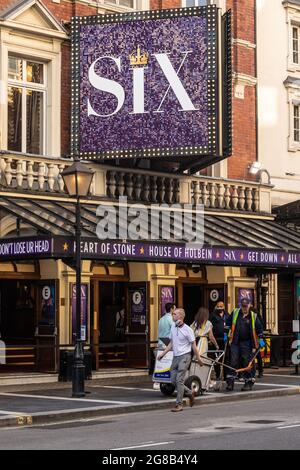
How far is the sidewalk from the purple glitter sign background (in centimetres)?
568

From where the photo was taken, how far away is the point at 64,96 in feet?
82.0

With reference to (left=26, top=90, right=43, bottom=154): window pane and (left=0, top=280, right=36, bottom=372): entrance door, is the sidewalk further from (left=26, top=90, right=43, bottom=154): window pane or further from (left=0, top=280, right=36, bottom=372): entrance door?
(left=26, top=90, right=43, bottom=154): window pane

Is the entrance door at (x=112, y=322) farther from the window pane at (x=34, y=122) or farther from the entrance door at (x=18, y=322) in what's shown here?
the window pane at (x=34, y=122)

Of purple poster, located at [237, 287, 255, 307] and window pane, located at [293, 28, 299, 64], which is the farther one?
window pane, located at [293, 28, 299, 64]

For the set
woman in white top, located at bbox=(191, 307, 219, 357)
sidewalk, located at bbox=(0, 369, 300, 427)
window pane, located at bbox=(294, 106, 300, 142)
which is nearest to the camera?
sidewalk, located at bbox=(0, 369, 300, 427)

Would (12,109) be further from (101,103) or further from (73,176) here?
(73,176)

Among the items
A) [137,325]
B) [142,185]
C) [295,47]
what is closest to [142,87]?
[142,185]

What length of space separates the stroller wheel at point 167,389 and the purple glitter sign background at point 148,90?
6818mm

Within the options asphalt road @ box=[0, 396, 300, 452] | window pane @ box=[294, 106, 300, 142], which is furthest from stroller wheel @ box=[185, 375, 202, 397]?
window pane @ box=[294, 106, 300, 142]

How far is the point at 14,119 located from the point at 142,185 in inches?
146

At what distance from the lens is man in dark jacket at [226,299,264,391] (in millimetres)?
20859
